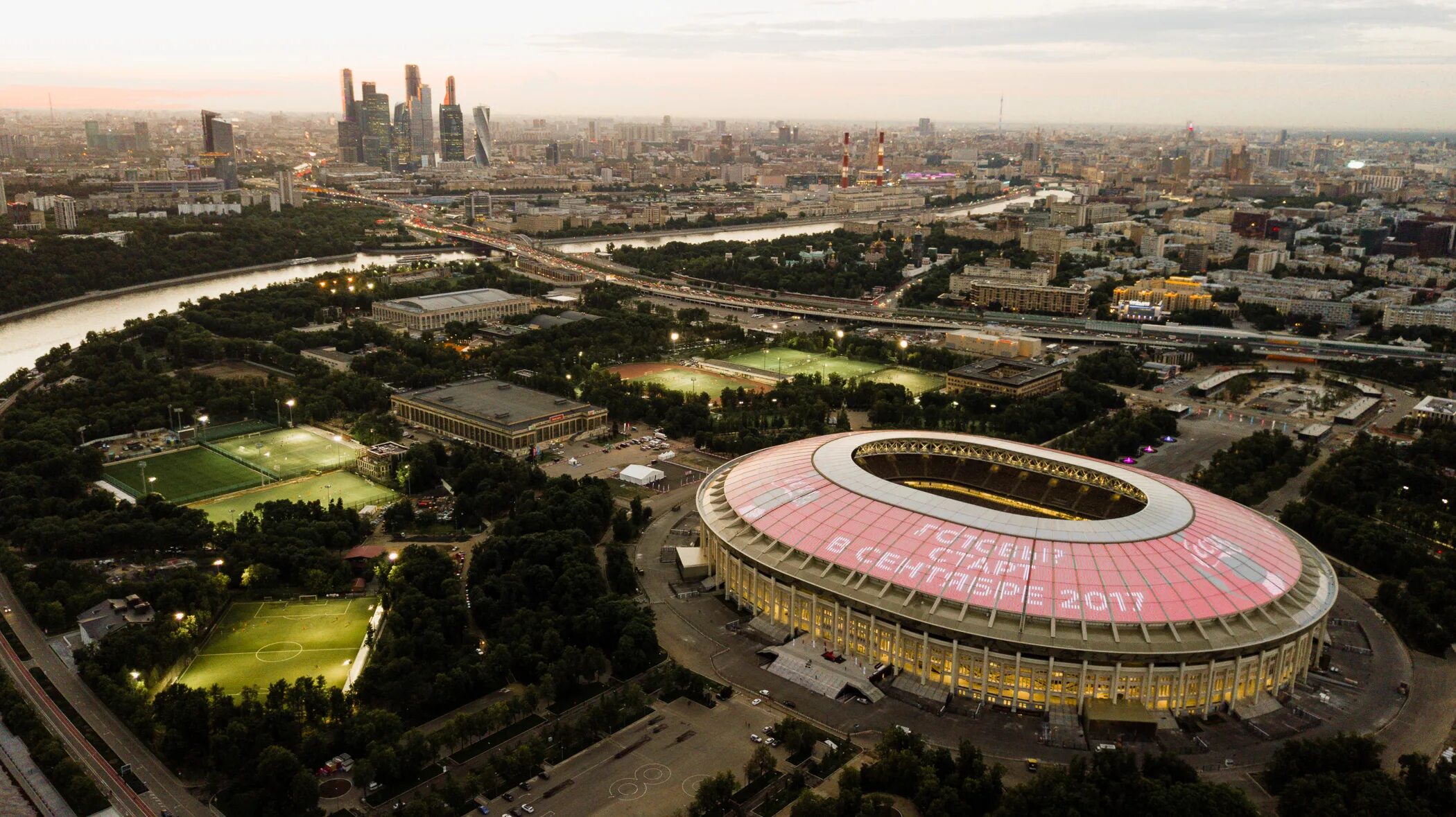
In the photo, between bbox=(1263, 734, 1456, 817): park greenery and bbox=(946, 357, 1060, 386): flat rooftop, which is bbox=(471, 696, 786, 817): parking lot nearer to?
bbox=(1263, 734, 1456, 817): park greenery

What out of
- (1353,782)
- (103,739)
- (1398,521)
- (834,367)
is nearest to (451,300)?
(834,367)

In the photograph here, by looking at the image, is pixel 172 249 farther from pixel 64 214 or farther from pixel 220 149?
pixel 220 149

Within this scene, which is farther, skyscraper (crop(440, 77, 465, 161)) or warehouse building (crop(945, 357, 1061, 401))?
skyscraper (crop(440, 77, 465, 161))

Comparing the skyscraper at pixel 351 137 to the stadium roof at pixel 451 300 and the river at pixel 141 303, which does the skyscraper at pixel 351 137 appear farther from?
the stadium roof at pixel 451 300

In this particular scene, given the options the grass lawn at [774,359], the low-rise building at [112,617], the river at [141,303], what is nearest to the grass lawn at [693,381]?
the grass lawn at [774,359]

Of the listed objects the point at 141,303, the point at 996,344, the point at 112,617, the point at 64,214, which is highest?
the point at 64,214

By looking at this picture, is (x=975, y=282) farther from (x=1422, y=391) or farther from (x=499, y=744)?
(x=499, y=744)

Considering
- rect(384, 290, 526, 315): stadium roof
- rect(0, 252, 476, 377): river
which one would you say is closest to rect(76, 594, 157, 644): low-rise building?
rect(0, 252, 476, 377): river
